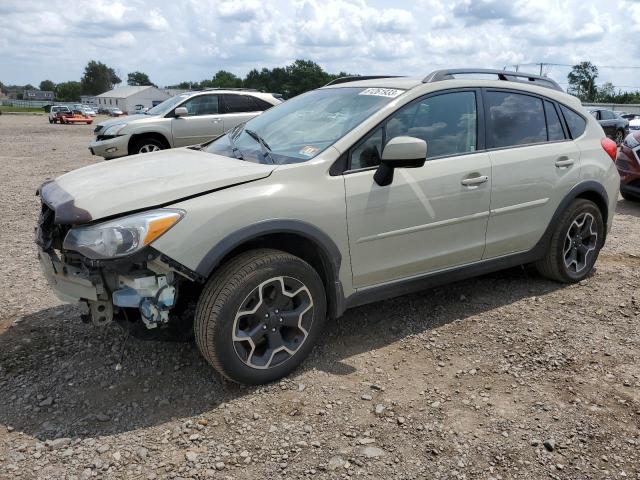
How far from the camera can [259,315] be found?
3.19 metres

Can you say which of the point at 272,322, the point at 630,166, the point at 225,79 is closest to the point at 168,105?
the point at 630,166

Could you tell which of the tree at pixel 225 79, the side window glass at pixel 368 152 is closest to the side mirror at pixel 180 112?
the side window glass at pixel 368 152

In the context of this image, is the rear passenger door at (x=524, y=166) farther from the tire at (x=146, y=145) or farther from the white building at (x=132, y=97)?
the white building at (x=132, y=97)

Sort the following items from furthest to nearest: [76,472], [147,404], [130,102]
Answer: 1. [130,102]
2. [147,404]
3. [76,472]

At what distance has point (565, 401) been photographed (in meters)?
3.21

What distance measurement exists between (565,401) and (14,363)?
327 cm

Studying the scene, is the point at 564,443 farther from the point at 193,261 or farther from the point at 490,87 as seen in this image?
the point at 490,87

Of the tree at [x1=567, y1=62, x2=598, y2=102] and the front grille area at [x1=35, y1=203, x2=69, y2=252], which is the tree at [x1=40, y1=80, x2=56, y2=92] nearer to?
the tree at [x1=567, y1=62, x2=598, y2=102]

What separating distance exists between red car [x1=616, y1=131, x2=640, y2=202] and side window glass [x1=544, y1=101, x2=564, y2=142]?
15.1 ft

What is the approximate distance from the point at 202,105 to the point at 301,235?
31.7 ft

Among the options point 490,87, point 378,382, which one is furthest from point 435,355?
point 490,87

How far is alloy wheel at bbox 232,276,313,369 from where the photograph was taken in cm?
314

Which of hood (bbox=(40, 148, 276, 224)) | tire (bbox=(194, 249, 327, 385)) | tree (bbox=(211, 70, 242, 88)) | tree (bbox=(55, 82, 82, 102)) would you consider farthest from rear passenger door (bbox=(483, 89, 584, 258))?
tree (bbox=(55, 82, 82, 102))

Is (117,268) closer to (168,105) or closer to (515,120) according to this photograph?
(515,120)
